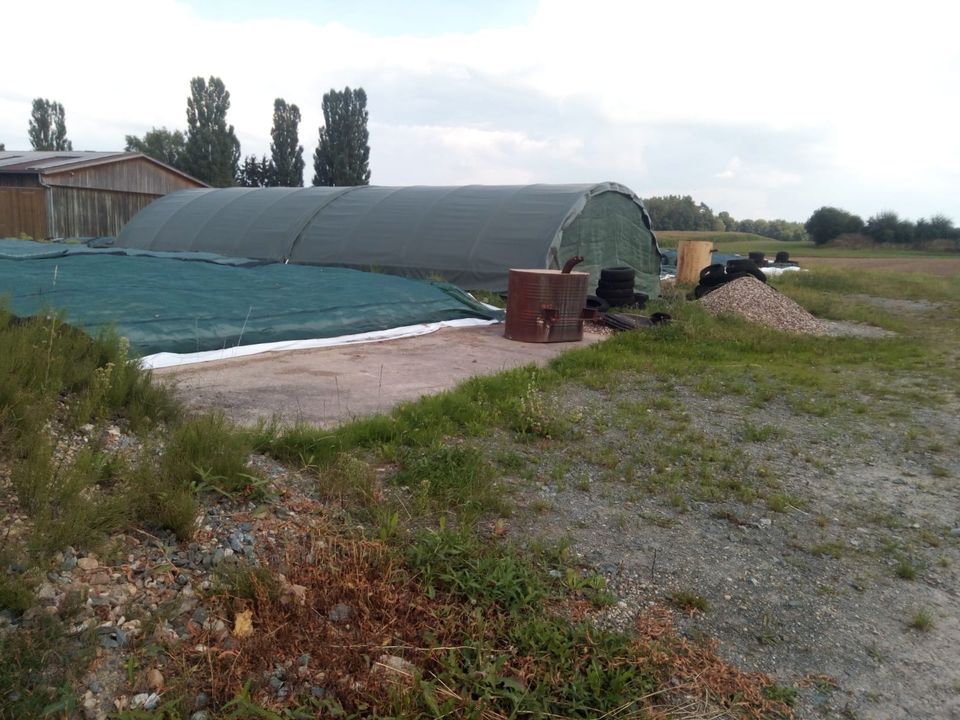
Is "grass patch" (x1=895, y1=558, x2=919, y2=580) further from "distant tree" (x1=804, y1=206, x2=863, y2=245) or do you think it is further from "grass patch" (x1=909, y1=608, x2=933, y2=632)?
"distant tree" (x1=804, y1=206, x2=863, y2=245)

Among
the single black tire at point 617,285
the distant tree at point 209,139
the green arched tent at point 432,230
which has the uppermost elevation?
the distant tree at point 209,139

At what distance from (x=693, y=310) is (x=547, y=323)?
11.0 ft

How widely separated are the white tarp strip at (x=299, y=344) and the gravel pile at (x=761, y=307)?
176 inches

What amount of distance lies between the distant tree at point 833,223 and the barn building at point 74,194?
46568 millimetres

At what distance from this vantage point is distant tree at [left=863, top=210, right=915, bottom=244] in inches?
2147

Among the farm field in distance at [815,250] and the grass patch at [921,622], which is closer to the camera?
the grass patch at [921,622]

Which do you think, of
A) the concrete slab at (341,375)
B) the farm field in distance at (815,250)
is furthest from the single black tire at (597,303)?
the farm field in distance at (815,250)

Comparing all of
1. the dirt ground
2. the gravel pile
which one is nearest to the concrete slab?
the gravel pile

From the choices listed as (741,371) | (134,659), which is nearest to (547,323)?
(741,371)

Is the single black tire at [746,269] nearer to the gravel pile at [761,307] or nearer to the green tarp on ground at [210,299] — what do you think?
the gravel pile at [761,307]

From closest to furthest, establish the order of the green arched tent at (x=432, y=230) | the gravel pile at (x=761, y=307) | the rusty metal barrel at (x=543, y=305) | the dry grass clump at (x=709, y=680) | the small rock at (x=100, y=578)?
the dry grass clump at (x=709, y=680) → the small rock at (x=100, y=578) → the rusty metal barrel at (x=543, y=305) → the gravel pile at (x=761, y=307) → the green arched tent at (x=432, y=230)

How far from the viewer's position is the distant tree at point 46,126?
64.2 metres

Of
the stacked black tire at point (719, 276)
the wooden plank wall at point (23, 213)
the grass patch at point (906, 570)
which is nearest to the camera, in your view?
the grass patch at point (906, 570)

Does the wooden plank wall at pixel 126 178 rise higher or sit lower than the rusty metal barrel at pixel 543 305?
higher
